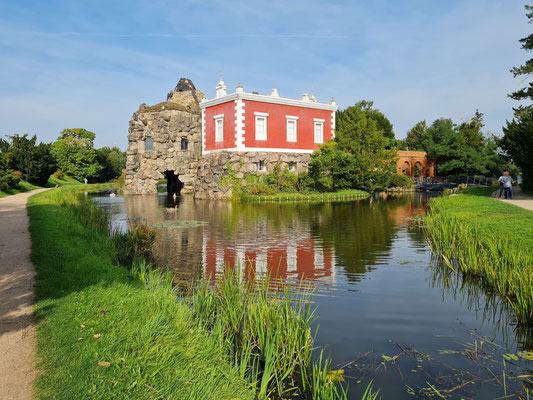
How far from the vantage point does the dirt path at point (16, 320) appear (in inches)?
155

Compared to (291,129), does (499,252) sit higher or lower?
lower

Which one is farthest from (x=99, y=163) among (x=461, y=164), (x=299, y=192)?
(x=461, y=164)

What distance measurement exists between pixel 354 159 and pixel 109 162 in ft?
150

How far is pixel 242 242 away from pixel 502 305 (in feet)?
25.5

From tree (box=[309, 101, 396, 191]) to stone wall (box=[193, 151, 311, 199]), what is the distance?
211 cm

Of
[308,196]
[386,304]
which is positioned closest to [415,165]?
[308,196]

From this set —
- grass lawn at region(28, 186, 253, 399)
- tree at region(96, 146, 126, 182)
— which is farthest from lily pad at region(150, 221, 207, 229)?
tree at region(96, 146, 126, 182)

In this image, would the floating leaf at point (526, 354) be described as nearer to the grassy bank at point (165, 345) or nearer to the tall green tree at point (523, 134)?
the grassy bank at point (165, 345)

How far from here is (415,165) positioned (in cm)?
5038

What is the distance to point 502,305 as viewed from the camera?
7254 millimetres

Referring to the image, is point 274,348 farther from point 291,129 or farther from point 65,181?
point 65,181

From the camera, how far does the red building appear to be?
1264 inches

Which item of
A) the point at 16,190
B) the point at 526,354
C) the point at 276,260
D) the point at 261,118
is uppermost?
the point at 261,118

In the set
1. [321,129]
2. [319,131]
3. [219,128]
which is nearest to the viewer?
[219,128]
